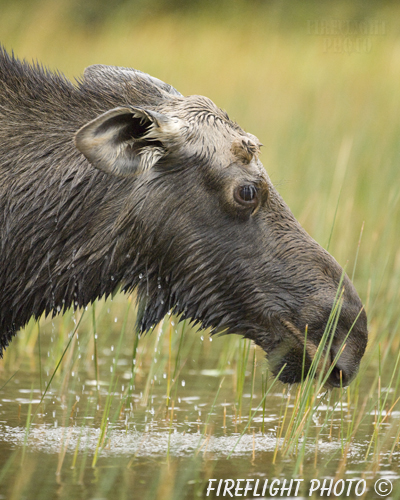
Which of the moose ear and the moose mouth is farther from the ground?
the moose ear

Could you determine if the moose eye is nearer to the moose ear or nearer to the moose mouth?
the moose ear

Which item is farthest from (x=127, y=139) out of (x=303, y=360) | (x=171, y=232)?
(x=303, y=360)

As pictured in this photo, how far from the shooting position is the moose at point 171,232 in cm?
348

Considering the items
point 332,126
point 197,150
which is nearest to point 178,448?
point 197,150

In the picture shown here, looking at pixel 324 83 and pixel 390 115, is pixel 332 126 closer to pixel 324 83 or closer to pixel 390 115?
pixel 390 115

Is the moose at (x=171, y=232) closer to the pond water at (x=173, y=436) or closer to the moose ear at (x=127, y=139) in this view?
the moose ear at (x=127, y=139)

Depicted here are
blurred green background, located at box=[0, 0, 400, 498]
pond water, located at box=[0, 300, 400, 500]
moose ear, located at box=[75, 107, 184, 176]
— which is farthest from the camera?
blurred green background, located at box=[0, 0, 400, 498]

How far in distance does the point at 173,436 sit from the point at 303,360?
91cm

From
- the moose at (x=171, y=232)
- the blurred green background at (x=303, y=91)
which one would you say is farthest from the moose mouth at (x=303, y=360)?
the blurred green background at (x=303, y=91)

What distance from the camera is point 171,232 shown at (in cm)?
353

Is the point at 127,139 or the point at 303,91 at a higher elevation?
the point at 303,91

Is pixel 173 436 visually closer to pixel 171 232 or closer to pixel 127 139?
pixel 171 232

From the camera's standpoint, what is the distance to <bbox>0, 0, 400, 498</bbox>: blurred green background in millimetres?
7207

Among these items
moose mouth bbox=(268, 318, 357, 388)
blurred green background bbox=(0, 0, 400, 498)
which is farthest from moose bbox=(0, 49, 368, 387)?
blurred green background bbox=(0, 0, 400, 498)
